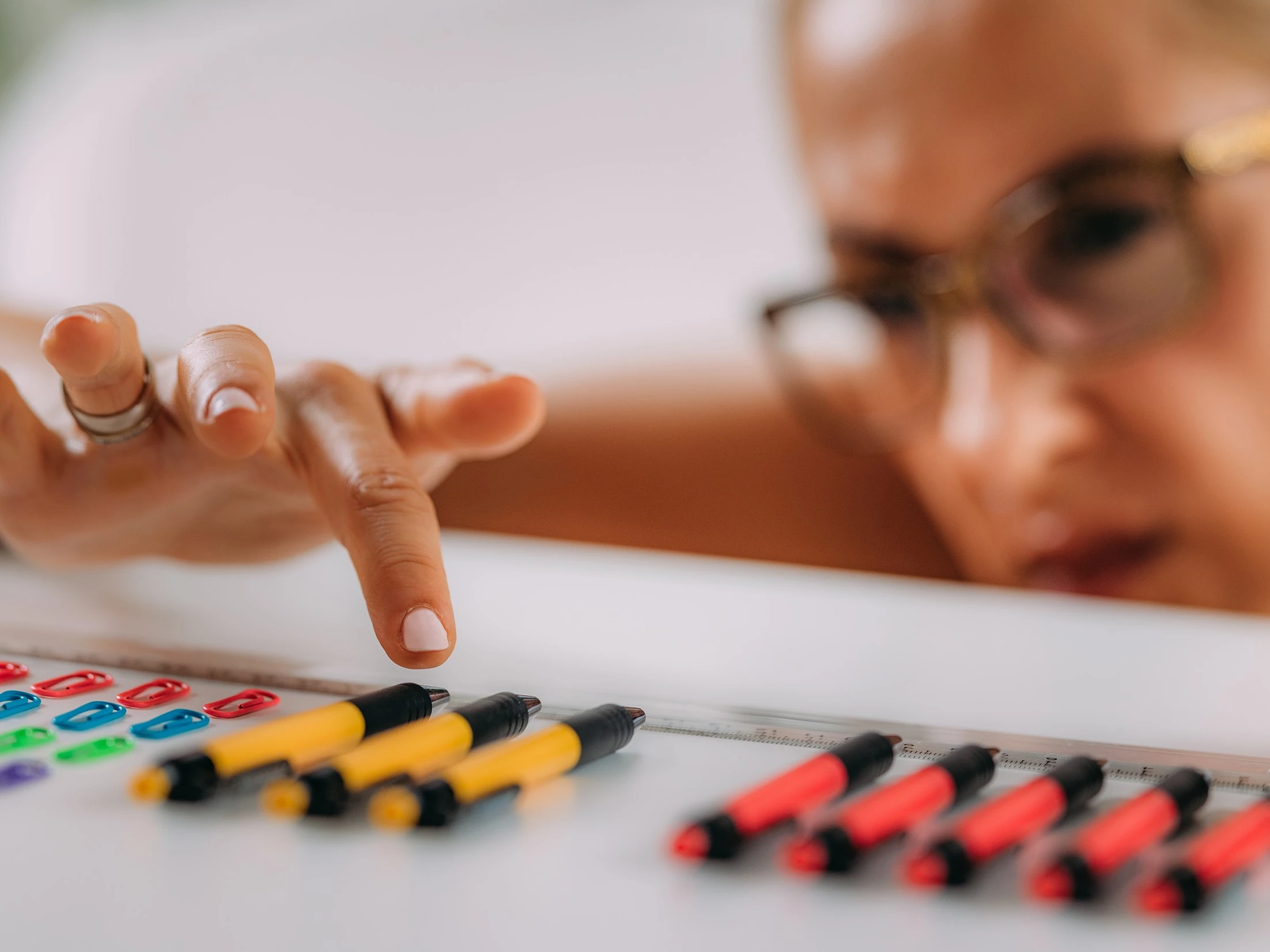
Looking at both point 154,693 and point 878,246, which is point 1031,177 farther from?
point 154,693

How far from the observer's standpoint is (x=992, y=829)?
0.23 metres

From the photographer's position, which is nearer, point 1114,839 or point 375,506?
point 1114,839

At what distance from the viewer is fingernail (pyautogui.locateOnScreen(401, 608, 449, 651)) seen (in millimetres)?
304

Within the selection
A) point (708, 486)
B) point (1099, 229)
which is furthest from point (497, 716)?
point (708, 486)

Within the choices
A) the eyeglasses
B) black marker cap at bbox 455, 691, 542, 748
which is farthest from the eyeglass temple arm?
black marker cap at bbox 455, 691, 542, 748

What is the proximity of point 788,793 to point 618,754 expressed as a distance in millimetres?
72

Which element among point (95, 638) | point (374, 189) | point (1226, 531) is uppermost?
point (374, 189)

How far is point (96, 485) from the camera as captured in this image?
0.42 m

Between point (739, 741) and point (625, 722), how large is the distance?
3 centimetres

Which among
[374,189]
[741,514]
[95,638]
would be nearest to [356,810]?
[95,638]

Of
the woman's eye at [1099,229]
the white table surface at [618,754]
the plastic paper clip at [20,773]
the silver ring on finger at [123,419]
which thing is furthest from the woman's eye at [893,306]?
the plastic paper clip at [20,773]

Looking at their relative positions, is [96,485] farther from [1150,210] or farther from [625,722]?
[1150,210]

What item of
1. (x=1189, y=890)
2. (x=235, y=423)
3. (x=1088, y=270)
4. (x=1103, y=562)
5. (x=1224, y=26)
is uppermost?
(x=1224, y=26)

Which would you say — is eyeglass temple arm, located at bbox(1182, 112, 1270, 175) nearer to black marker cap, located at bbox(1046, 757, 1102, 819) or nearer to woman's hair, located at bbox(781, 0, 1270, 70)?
woman's hair, located at bbox(781, 0, 1270, 70)
